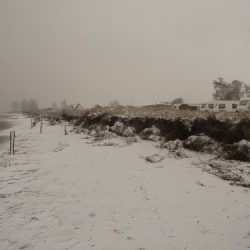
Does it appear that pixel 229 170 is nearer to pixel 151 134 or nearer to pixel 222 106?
pixel 151 134

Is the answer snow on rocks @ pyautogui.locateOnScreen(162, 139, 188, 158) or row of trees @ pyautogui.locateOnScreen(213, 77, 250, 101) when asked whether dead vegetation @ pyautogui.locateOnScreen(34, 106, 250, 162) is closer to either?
snow on rocks @ pyautogui.locateOnScreen(162, 139, 188, 158)

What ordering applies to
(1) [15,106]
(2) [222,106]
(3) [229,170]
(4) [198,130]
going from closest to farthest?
(3) [229,170] → (4) [198,130] → (2) [222,106] → (1) [15,106]

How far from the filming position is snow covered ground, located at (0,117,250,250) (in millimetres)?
3682

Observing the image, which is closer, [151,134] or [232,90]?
[151,134]

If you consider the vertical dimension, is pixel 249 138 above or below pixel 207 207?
above

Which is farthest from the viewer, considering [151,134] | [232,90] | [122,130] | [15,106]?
[15,106]

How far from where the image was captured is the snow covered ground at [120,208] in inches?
145

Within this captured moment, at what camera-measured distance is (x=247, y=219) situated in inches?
169

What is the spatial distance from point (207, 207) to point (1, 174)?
7.61 m

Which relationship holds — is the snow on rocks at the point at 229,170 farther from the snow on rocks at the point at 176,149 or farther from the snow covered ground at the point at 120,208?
the snow on rocks at the point at 176,149

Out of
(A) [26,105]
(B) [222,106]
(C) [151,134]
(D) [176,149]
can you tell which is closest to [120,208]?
(D) [176,149]

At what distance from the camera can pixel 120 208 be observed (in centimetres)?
488

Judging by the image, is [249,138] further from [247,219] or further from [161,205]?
[161,205]

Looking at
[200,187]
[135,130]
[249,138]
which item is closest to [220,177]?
[200,187]
